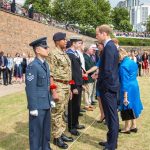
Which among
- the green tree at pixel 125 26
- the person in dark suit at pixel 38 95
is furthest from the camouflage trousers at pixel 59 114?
the green tree at pixel 125 26

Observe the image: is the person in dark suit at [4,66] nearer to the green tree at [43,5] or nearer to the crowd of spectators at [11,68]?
the crowd of spectators at [11,68]

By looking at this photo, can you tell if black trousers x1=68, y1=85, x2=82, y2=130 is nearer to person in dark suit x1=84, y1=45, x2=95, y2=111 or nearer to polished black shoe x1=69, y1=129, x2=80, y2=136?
polished black shoe x1=69, y1=129, x2=80, y2=136

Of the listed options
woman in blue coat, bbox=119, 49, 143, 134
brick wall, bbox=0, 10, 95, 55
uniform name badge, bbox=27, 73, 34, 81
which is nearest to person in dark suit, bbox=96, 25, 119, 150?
woman in blue coat, bbox=119, 49, 143, 134

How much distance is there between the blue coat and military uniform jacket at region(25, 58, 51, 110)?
7.89 feet

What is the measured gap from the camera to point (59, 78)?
7.60 meters

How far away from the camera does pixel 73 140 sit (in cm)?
818

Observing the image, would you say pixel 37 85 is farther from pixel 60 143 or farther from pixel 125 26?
pixel 125 26

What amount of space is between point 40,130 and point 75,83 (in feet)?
7.60

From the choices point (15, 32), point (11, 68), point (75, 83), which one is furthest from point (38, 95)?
point (15, 32)

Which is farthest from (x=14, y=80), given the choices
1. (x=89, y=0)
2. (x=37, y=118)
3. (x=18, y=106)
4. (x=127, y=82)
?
(x=89, y=0)

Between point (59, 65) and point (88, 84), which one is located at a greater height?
point (59, 65)

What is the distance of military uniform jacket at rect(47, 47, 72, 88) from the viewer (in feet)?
24.6

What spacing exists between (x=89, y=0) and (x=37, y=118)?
6978 cm

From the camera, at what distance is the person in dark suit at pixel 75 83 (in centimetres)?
854
